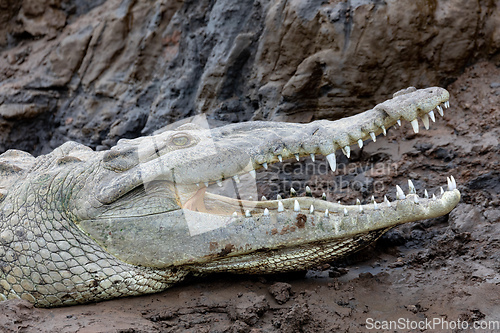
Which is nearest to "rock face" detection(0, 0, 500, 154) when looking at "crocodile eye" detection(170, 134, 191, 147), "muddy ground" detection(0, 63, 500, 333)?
Answer: "muddy ground" detection(0, 63, 500, 333)

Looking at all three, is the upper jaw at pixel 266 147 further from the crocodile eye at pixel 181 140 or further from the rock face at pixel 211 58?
the rock face at pixel 211 58

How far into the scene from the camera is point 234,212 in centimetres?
334

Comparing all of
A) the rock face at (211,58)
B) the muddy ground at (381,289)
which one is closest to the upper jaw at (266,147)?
the muddy ground at (381,289)

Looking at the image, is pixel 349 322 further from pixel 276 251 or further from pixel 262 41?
pixel 262 41

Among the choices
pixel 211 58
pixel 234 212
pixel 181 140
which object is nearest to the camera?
pixel 234 212

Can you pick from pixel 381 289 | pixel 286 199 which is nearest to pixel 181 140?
pixel 286 199

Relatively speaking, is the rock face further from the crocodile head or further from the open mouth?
the crocodile head

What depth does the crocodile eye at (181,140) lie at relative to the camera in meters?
3.56

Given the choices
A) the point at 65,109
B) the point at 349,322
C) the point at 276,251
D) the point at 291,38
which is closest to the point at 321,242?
the point at 276,251

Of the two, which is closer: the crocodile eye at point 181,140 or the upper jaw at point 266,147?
the upper jaw at point 266,147

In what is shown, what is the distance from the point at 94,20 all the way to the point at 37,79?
1.18m

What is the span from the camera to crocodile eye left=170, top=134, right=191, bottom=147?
3.56 meters

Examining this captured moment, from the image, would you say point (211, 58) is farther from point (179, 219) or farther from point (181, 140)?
point (179, 219)

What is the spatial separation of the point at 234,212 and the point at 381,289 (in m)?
1.09
